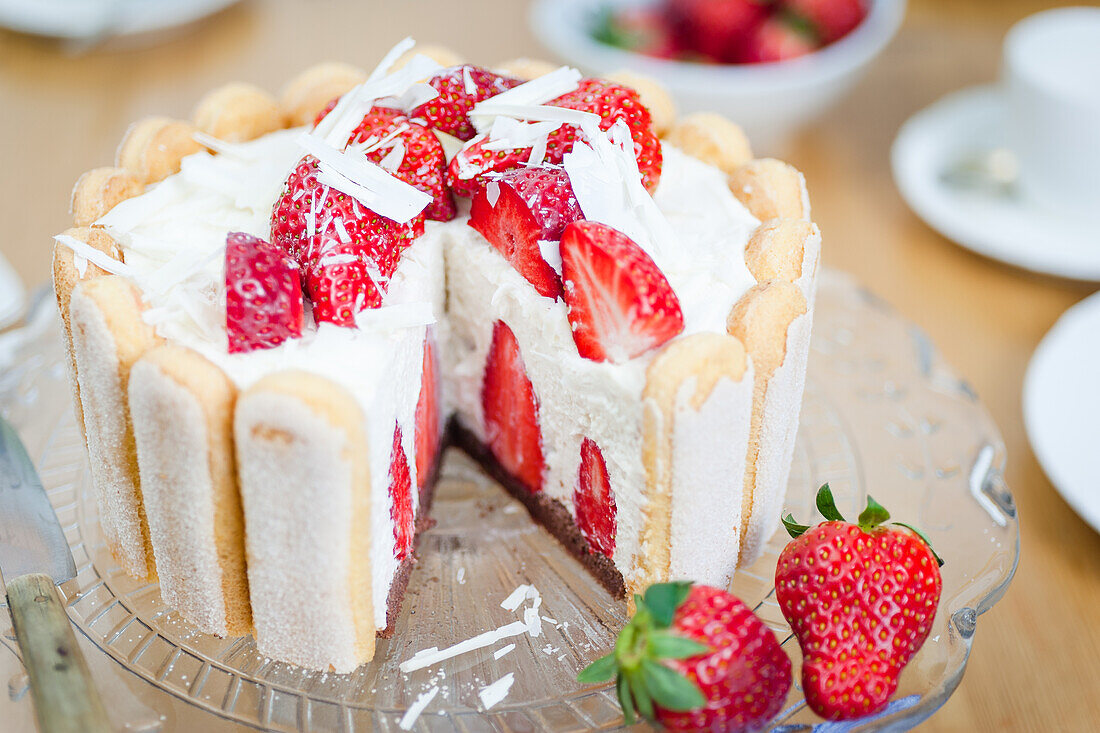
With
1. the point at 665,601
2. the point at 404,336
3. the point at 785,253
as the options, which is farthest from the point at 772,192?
the point at 665,601

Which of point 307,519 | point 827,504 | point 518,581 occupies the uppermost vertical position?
point 307,519

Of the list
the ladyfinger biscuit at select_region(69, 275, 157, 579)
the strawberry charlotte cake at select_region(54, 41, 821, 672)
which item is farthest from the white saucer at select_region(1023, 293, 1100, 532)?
the ladyfinger biscuit at select_region(69, 275, 157, 579)

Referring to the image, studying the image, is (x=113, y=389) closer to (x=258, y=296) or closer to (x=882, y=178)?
(x=258, y=296)

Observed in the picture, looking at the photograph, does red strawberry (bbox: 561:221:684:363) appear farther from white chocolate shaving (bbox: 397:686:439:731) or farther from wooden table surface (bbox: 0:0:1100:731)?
wooden table surface (bbox: 0:0:1100:731)

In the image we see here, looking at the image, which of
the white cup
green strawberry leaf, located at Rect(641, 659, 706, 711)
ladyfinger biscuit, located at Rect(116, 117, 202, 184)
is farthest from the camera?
the white cup

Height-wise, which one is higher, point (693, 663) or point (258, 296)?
point (258, 296)

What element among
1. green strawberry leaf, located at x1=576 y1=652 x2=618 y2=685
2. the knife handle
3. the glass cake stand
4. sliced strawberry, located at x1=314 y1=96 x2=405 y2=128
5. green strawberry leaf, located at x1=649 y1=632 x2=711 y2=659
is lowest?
the glass cake stand
